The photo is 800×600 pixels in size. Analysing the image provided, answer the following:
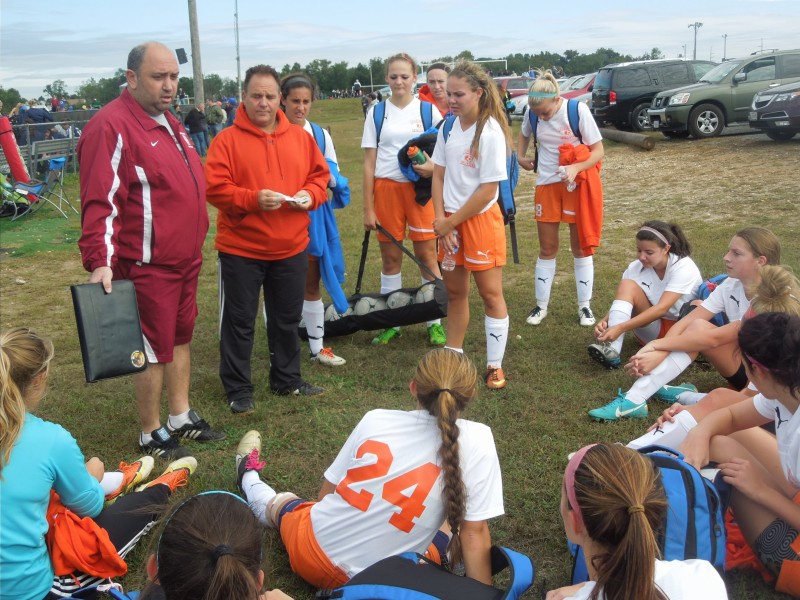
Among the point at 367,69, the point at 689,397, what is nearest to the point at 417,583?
the point at 689,397

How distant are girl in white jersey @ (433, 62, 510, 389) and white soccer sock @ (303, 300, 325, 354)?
1.03 meters

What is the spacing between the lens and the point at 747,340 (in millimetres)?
2523

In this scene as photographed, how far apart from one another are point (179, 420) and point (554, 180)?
3.33m

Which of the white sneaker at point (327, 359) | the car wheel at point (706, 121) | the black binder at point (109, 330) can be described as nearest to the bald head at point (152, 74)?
the black binder at point (109, 330)

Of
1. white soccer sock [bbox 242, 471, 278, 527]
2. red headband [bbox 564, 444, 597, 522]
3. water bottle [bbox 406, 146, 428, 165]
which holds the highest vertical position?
water bottle [bbox 406, 146, 428, 165]

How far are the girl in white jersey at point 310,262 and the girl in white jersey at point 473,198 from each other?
2.91 feet

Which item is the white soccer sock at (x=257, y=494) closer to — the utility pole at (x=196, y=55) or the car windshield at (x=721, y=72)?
the car windshield at (x=721, y=72)

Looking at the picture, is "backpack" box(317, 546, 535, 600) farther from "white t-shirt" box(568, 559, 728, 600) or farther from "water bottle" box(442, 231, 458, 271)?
"water bottle" box(442, 231, 458, 271)

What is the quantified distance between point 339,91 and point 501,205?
7385 centimetres

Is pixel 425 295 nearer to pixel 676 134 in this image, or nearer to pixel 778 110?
pixel 778 110

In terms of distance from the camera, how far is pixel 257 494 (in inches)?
130

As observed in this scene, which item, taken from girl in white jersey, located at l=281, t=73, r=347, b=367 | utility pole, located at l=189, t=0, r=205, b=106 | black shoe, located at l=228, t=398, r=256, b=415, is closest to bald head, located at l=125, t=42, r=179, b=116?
girl in white jersey, located at l=281, t=73, r=347, b=367

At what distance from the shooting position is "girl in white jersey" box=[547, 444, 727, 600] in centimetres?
182

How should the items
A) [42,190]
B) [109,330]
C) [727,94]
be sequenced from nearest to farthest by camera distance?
[109,330] < [42,190] < [727,94]
